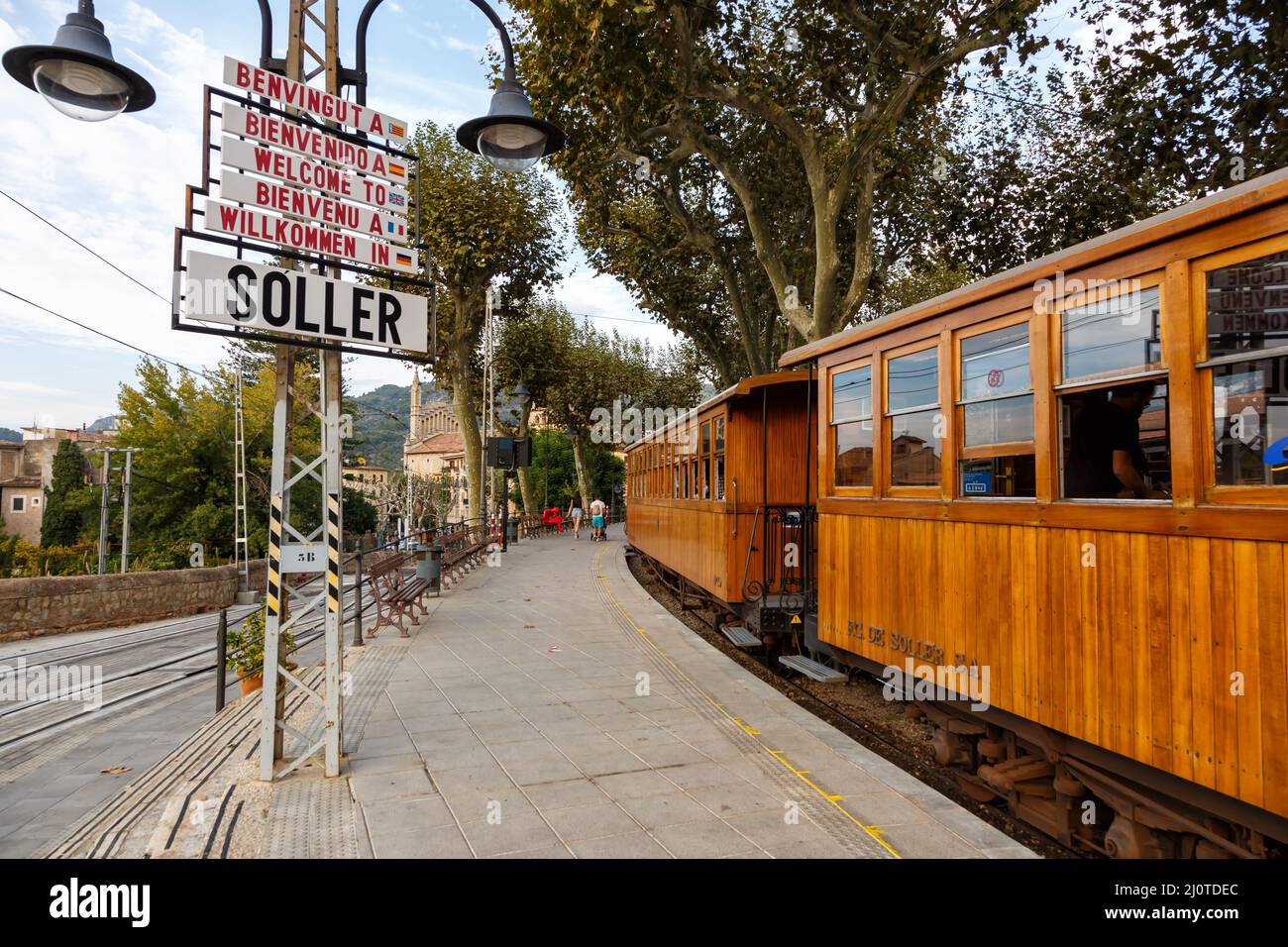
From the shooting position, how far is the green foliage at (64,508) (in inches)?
1427

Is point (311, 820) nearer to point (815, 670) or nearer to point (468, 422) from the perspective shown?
point (815, 670)

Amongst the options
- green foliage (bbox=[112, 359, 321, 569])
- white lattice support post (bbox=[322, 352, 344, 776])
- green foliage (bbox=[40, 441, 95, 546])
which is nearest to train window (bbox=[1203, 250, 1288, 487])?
white lattice support post (bbox=[322, 352, 344, 776])

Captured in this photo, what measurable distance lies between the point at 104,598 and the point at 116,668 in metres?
6.74

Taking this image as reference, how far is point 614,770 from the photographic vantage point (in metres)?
4.67

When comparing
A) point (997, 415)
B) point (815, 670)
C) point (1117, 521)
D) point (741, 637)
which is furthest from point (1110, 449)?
point (741, 637)

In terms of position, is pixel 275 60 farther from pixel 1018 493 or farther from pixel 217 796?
pixel 1018 493

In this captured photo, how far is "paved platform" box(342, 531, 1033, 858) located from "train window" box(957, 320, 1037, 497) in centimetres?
182

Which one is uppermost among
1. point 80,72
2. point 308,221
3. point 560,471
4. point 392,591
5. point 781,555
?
point 80,72

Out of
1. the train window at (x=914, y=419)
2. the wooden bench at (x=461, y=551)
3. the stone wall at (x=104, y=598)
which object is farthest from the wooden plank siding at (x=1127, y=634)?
the stone wall at (x=104, y=598)

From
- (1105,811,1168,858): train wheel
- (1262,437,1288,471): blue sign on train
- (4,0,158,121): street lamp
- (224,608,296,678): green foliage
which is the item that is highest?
(4,0,158,121): street lamp

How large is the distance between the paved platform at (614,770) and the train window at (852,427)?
75.4 inches

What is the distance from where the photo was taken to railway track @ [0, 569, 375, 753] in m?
7.87

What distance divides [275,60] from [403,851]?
468 centimetres

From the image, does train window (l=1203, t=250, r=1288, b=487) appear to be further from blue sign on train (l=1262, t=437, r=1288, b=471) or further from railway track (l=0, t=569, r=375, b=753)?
railway track (l=0, t=569, r=375, b=753)
